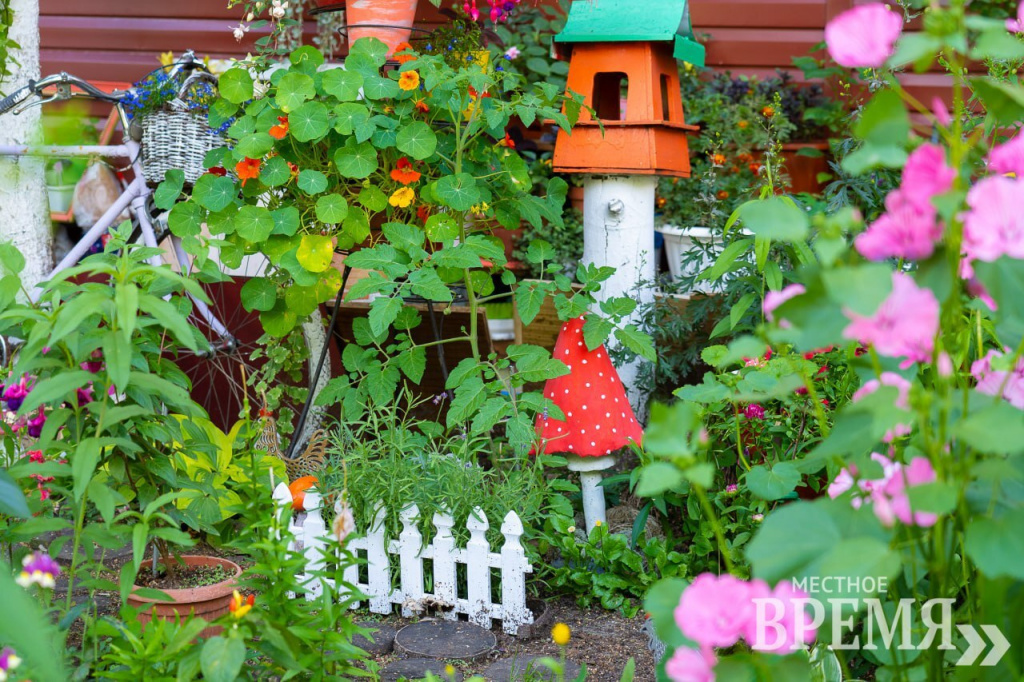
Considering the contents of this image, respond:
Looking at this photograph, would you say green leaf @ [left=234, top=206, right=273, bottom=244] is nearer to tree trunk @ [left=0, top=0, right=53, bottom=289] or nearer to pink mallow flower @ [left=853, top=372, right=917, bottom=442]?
tree trunk @ [left=0, top=0, right=53, bottom=289]

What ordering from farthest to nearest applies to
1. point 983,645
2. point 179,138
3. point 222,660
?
1. point 179,138
2. point 222,660
3. point 983,645

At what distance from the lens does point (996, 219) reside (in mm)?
800

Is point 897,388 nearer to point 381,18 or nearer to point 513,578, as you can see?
point 513,578

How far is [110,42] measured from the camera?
17.6 ft

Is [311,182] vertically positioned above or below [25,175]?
below

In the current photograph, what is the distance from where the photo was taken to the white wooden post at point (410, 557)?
7.59 feet

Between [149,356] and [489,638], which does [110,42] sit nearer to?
[149,356]

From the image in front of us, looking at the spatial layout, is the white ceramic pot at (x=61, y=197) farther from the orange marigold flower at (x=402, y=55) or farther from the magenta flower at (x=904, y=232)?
the magenta flower at (x=904, y=232)

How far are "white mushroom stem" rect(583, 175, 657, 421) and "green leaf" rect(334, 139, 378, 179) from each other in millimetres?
927

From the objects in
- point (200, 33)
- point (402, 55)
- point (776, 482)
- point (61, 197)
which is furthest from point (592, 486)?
point (200, 33)

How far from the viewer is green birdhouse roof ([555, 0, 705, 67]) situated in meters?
3.10

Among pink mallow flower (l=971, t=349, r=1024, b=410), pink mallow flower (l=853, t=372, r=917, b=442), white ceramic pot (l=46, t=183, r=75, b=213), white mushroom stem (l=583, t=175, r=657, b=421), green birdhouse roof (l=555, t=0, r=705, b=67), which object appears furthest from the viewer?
white ceramic pot (l=46, t=183, r=75, b=213)

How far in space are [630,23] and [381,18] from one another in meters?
0.83

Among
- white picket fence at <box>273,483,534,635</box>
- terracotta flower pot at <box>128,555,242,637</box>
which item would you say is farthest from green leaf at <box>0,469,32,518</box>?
white picket fence at <box>273,483,534,635</box>
